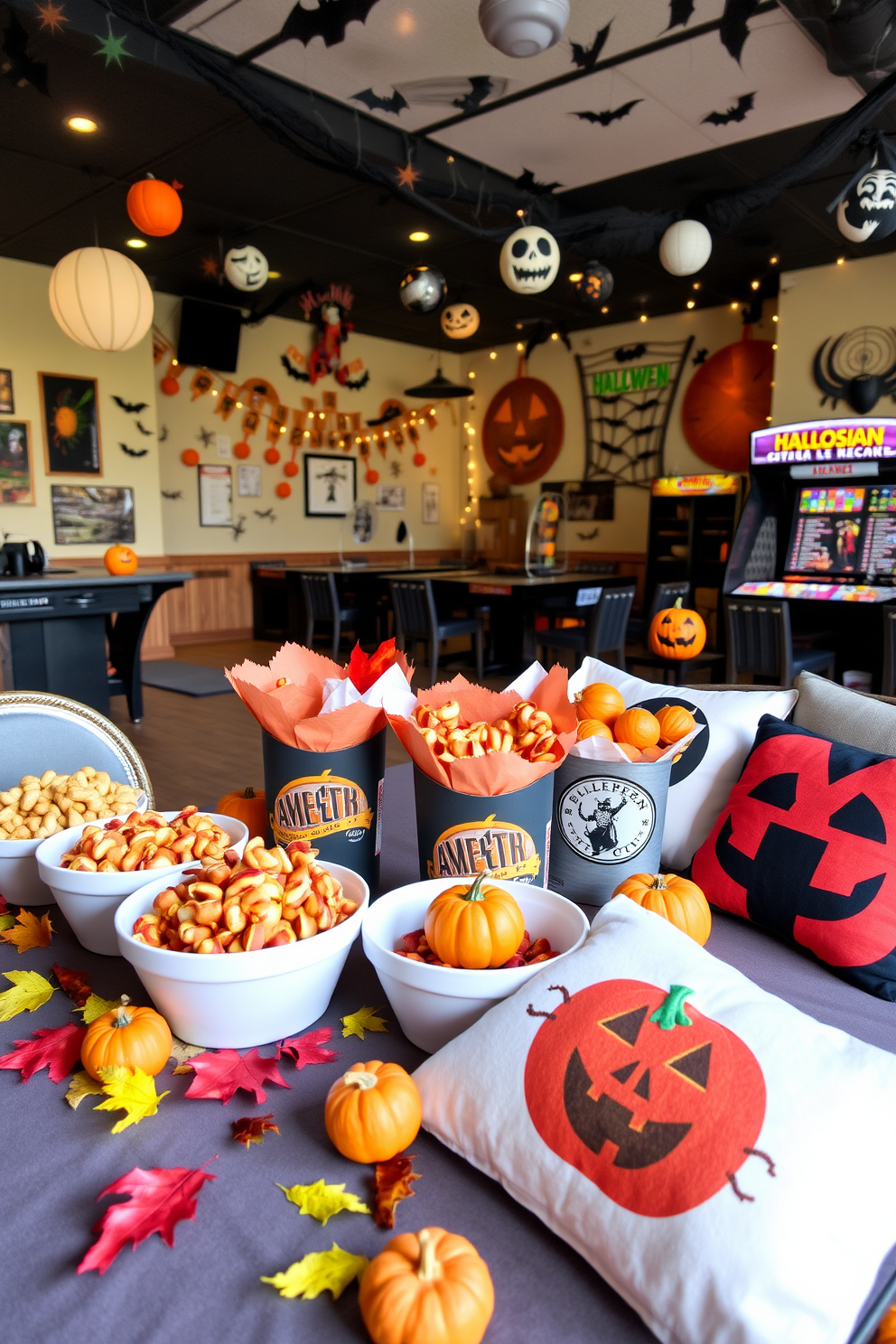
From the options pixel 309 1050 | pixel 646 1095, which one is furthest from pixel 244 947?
pixel 646 1095

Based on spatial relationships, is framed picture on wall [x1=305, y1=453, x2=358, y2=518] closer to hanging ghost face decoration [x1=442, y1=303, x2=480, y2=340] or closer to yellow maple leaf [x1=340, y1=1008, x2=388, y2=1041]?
hanging ghost face decoration [x1=442, y1=303, x2=480, y2=340]

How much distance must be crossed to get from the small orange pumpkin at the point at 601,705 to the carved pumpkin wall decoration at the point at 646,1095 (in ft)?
1.90

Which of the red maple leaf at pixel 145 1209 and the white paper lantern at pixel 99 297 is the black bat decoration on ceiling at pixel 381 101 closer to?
the white paper lantern at pixel 99 297

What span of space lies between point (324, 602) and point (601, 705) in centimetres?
606

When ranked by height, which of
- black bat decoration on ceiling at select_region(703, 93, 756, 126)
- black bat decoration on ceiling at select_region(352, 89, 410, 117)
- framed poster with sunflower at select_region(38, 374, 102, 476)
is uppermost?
black bat decoration on ceiling at select_region(352, 89, 410, 117)

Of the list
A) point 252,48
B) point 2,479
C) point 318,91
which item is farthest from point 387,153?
point 2,479

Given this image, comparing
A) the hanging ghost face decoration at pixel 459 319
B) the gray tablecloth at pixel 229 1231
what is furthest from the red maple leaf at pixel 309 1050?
the hanging ghost face decoration at pixel 459 319

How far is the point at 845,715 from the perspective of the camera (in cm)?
127

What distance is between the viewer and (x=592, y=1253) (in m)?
0.59

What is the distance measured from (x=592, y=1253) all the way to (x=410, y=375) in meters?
10.4

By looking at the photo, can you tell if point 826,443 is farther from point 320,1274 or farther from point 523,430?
point 523,430

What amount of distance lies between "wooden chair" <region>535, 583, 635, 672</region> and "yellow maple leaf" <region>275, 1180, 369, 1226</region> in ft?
16.3

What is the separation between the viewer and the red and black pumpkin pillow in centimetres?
99

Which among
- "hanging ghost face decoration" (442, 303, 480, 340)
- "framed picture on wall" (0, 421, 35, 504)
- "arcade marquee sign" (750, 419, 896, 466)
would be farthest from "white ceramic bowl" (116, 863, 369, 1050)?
"framed picture on wall" (0, 421, 35, 504)
